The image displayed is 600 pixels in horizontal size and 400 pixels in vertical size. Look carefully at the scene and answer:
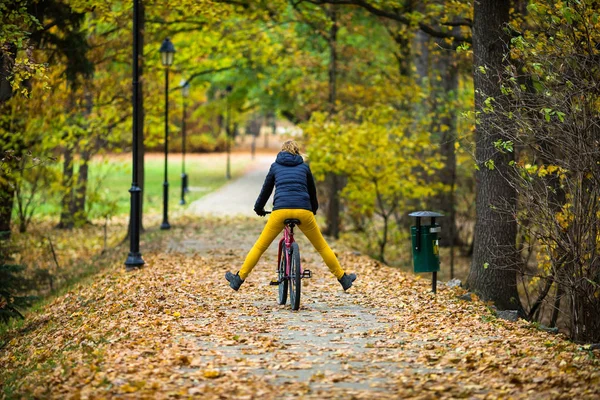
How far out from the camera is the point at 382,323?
34.3ft

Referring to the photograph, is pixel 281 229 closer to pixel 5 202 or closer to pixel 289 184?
pixel 289 184

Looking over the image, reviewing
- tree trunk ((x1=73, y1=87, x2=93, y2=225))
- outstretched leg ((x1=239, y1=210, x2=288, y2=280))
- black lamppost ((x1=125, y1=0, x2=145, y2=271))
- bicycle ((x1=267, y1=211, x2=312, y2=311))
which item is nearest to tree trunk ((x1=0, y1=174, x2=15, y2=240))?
Result: black lamppost ((x1=125, y1=0, x2=145, y2=271))

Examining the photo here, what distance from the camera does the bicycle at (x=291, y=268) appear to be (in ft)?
36.4

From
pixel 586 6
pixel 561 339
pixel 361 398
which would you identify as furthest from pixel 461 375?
pixel 586 6

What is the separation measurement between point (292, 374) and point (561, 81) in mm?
4578

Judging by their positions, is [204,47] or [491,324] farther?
[204,47]

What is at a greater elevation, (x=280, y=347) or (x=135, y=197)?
(x=135, y=197)

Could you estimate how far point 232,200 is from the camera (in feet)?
117

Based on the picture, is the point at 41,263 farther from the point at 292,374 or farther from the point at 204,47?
the point at 292,374

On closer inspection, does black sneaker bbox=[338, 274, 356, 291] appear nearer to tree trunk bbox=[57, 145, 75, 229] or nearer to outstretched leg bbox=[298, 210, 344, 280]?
outstretched leg bbox=[298, 210, 344, 280]

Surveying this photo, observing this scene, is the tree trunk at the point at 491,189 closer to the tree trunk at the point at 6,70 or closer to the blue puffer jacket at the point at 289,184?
the blue puffer jacket at the point at 289,184

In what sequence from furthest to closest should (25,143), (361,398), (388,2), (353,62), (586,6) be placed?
(353,62) → (25,143) → (388,2) → (586,6) → (361,398)

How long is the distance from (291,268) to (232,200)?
24616 mm

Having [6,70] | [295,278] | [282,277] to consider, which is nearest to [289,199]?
[295,278]
